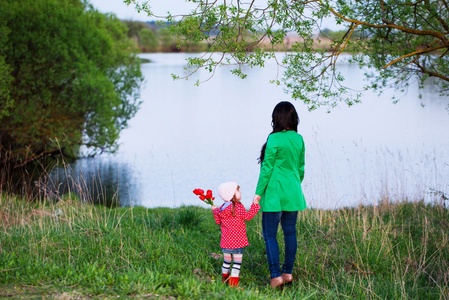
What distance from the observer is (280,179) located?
4.95 metres

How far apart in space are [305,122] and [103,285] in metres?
21.4

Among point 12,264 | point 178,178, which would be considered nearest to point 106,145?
point 178,178

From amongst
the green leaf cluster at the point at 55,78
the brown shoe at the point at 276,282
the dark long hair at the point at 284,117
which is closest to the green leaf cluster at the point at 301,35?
the dark long hair at the point at 284,117

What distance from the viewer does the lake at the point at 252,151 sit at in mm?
13766

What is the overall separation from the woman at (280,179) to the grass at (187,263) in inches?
24.8

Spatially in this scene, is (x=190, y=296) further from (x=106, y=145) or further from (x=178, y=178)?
(x=106, y=145)

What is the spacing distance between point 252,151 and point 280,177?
1647cm

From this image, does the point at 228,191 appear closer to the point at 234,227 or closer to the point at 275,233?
the point at 234,227

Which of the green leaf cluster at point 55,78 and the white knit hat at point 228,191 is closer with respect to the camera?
the white knit hat at point 228,191

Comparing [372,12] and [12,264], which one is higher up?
[372,12]

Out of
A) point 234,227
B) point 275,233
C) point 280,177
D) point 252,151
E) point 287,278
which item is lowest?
point 252,151

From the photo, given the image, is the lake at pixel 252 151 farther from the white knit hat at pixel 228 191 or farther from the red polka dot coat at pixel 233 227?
the white knit hat at pixel 228 191

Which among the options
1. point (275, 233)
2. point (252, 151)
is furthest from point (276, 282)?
point (252, 151)

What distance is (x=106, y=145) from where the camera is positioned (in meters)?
19.8
